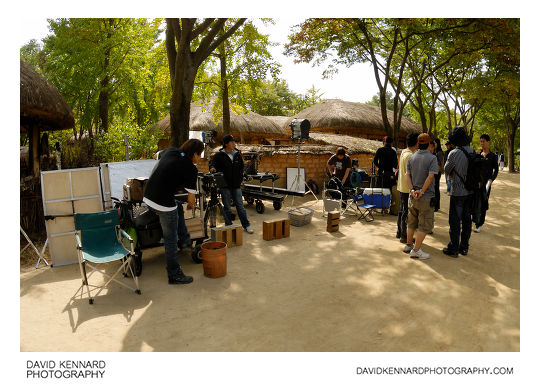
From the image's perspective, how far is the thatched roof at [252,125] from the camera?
66.6 feet

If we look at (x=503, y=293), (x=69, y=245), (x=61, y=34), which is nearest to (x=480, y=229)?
(x=503, y=293)

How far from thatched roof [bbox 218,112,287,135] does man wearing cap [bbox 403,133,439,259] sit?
50.4 ft

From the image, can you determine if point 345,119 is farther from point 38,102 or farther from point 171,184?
point 171,184

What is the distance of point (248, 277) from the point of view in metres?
4.93

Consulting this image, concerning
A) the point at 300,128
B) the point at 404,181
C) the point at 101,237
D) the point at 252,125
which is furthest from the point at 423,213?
the point at 252,125

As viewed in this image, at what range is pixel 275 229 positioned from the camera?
267 inches

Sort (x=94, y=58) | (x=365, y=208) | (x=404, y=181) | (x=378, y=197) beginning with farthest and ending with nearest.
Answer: (x=94, y=58)
(x=365, y=208)
(x=378, y=197)
(x=404, y=181)

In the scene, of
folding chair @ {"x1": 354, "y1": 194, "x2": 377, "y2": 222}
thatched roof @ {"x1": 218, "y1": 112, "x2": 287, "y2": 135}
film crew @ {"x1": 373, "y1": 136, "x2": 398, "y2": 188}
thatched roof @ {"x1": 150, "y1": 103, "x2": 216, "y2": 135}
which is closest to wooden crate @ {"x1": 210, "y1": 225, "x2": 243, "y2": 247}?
folding chair @ {"x1": 354, "y1": 194, "x2": 377, "y2": 222}

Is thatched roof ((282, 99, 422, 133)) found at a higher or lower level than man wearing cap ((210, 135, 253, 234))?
higher

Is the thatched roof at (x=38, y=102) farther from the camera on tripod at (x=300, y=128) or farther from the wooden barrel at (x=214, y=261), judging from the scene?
the camera on tripod at (x=300, y=128)

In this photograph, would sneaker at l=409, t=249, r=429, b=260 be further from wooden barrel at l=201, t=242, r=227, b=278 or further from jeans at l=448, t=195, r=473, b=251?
wooden barrel at l=201, t=242, r=227, b=278

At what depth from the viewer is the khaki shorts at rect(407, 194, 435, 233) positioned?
17.5 ft

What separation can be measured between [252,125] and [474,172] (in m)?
16.8

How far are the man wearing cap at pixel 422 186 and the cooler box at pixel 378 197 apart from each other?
2.82 meters
